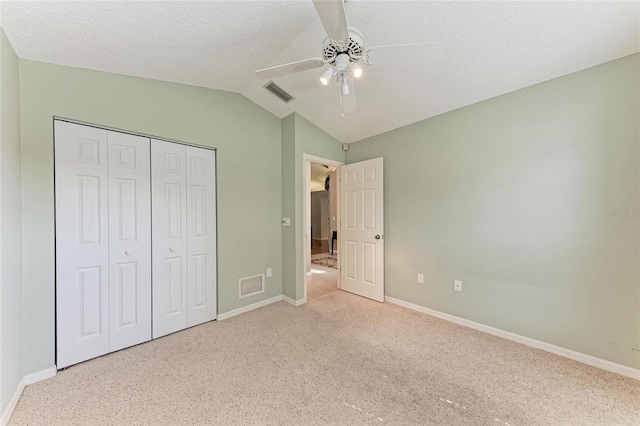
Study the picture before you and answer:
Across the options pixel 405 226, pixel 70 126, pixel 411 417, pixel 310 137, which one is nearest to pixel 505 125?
pixel 405 226

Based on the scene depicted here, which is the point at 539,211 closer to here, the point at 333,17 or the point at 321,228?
the point at 333,17

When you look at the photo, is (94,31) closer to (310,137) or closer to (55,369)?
(310,137)

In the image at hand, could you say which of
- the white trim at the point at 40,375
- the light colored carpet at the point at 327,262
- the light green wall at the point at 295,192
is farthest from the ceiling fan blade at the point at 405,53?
the light colored carpet at the point at 327,262

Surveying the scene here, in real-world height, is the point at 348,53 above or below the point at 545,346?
above

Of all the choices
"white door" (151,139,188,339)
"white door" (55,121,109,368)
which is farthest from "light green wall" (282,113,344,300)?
"white door" (55,121,109,368)

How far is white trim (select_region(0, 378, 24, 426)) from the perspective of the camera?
1443 millimetres

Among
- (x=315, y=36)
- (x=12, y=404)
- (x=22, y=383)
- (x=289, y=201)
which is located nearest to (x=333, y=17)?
Result: (x=315, y=36)

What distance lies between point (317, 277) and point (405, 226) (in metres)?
2.24

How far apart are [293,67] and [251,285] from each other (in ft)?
8.37

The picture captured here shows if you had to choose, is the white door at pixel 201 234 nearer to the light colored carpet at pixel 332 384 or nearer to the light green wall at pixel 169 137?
the light green wall at pixel 169 137

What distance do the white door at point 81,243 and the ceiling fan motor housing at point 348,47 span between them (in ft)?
6.80

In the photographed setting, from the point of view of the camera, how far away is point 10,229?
62.4 inches

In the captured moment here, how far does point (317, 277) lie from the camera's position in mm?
4734

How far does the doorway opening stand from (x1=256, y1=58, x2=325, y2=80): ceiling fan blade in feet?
5.42
